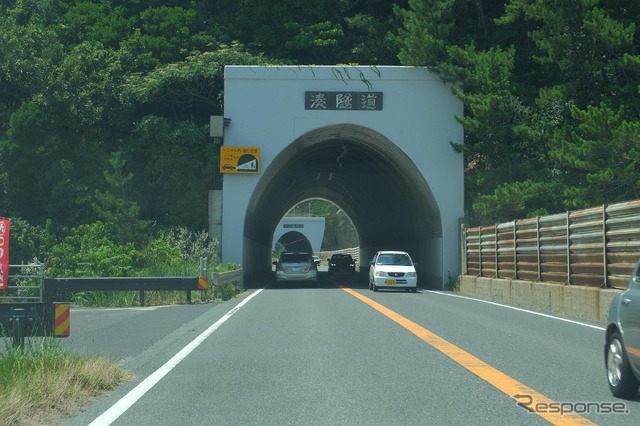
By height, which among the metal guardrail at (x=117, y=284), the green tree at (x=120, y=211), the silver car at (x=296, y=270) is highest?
the green tree at (x=120, y=211)

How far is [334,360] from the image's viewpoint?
11406mm

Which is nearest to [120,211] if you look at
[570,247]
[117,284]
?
[117,284]

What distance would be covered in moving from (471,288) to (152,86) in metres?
18.2

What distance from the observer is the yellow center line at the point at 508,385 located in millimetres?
7492

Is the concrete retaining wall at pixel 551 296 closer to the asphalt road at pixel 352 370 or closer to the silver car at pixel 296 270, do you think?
the asphalt road at pixel 352 370

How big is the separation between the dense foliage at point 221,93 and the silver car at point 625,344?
20.3 m

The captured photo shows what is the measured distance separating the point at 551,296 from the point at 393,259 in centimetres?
1270

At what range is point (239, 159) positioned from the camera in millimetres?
37531

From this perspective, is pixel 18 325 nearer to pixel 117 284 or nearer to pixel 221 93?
pixel 117 284

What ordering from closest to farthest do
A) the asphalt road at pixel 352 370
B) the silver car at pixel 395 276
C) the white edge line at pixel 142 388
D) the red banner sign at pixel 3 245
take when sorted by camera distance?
1. the white edge line at pixel 142 388
2. the asphalt road at pixel 352 370
3. the red banner sign at pixel 3 245
4. the silver car at pixel 395 276

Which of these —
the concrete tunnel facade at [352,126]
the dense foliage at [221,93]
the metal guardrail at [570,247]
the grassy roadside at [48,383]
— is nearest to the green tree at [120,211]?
the dense foliage at [221,93]

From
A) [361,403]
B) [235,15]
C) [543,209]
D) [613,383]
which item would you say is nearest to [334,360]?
[361,403]

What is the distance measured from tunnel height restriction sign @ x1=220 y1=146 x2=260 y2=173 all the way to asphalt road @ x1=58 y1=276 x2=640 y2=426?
1875 centimetres

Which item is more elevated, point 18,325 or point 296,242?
point 296,242
